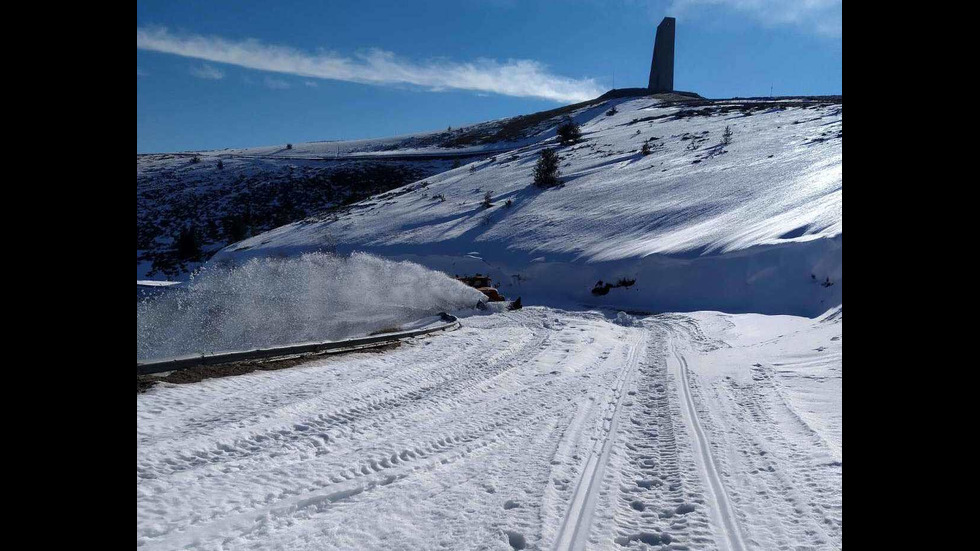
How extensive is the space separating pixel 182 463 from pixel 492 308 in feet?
39.5

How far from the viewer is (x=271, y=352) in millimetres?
8367

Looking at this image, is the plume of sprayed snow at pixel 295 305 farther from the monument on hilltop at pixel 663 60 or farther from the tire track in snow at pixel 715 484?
the monument on hilltop at pixel 663 60

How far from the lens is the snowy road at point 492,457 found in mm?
3680

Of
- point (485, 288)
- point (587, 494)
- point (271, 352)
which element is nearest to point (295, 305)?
point (485, 288)

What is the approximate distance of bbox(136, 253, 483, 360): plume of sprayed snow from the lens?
39.3 feet

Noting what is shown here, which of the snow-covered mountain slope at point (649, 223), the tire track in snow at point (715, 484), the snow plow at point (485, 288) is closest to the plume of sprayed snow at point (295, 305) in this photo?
the snow plow at point (485, 288)

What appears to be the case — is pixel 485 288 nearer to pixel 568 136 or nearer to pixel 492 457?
pixel 492 457

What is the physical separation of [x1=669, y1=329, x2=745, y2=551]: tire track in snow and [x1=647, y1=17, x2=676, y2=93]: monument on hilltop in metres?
66.4

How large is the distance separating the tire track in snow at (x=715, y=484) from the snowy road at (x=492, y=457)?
17 mm

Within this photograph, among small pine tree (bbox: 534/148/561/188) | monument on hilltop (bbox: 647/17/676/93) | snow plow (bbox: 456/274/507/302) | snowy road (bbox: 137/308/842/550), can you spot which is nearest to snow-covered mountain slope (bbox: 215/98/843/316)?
small pine tree (bbox: 534/148/561/188)

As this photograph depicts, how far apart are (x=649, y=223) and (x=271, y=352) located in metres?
19.2

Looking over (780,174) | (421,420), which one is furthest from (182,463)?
(780,174)
